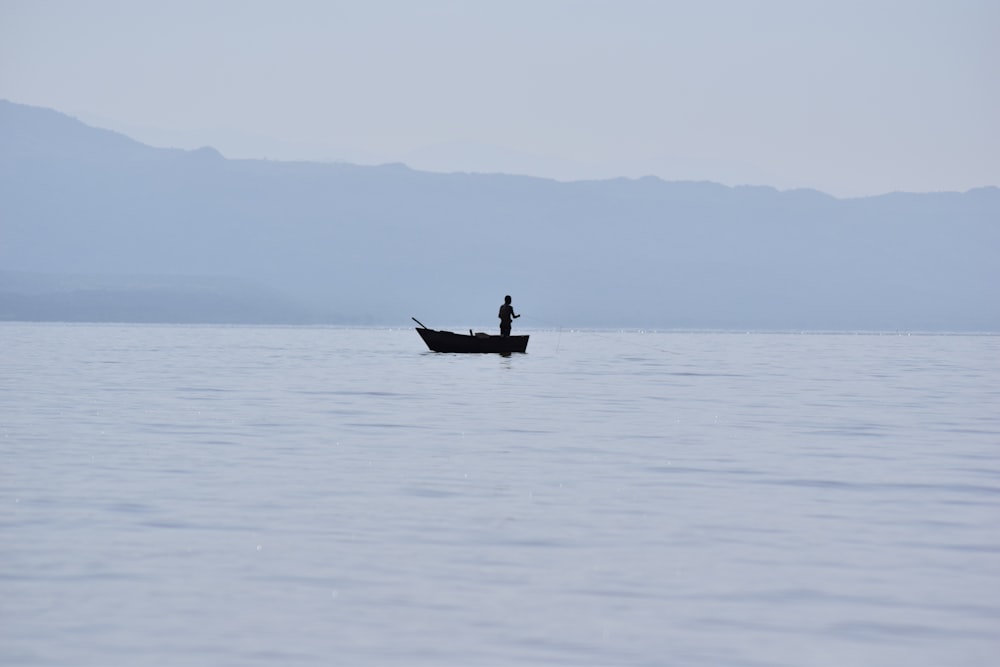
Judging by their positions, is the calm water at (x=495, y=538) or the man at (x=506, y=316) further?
the man at (x=506, y=316)

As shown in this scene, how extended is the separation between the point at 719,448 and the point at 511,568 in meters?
12.6

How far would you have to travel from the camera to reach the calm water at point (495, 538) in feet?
37.4

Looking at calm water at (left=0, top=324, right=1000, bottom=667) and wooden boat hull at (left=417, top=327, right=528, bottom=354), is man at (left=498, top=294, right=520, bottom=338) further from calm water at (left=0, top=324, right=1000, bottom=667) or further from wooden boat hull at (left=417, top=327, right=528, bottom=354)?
calm water at (left=0, top=324, right=1000, bottom=667)

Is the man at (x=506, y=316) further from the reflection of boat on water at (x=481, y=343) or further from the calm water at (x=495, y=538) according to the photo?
the calm water at (x=495, y=538)

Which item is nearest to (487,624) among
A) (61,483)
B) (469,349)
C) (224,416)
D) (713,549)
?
(713,549)

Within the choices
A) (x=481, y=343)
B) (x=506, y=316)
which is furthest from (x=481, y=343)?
(x=506, y=316)

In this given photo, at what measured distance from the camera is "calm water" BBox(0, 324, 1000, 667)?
11.4m

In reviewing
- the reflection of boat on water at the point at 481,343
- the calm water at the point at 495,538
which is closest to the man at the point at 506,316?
the reflection of boat on water at the point at 481,343

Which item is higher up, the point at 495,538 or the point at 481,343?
the point at 481,343

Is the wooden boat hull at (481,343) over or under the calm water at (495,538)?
over

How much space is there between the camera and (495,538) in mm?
15836

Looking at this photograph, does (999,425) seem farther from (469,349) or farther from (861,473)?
(469,349)

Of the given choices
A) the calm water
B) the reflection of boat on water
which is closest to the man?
the reflection of boat on water

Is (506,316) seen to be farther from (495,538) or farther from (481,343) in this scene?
(495,538)
